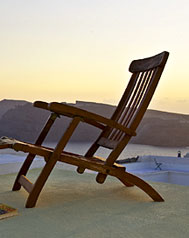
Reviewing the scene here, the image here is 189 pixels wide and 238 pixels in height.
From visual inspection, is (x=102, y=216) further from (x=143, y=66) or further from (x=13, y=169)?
(x=13, y=169)

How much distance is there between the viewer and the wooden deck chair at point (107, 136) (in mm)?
1992

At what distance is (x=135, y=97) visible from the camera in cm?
262

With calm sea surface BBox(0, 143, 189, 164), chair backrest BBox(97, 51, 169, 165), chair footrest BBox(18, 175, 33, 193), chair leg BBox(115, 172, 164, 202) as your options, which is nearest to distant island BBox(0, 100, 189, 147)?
calm sea surface BBox(0, 143, 189, 164)

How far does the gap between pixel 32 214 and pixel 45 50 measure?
513cm

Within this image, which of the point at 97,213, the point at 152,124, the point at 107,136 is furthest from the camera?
the point at 152,124

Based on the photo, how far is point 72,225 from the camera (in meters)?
1.71

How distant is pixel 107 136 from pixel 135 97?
1.27ft

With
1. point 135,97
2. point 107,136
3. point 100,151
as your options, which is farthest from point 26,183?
point 100,151

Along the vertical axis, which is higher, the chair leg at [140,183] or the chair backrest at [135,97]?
the chair backrest at [135,97]

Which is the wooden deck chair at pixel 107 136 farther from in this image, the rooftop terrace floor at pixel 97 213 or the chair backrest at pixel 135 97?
the rooftop terrace floor at pixel 97 213

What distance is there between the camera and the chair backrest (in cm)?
219

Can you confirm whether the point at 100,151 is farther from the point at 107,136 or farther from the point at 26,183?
the point at 26,183

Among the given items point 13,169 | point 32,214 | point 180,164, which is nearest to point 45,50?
point 13,169

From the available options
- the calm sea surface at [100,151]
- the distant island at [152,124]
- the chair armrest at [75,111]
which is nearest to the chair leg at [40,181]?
the chair armrest at [75,111]
